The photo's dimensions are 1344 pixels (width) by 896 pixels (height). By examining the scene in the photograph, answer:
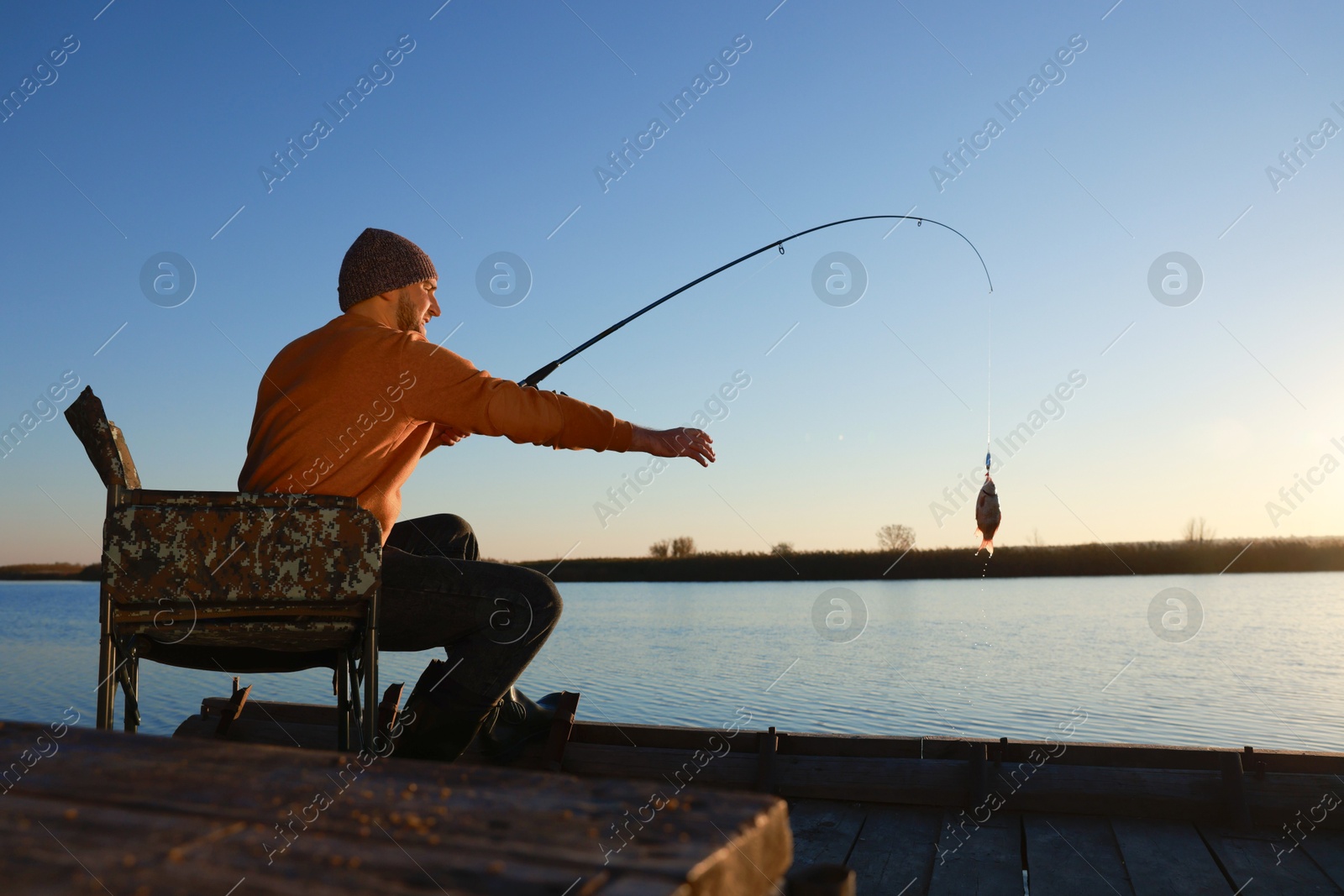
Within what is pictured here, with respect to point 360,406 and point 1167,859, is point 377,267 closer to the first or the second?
point 360,406

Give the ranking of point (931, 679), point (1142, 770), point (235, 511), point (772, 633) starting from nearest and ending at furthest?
point (235, 511)
point (1142, 770)
point (931, 679)
point (772, 633)

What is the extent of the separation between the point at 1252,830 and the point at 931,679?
39.5ft

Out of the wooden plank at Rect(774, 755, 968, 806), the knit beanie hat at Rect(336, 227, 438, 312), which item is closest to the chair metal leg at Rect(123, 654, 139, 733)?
the knit beanie hat at Rect(336, 227, 438, 312)

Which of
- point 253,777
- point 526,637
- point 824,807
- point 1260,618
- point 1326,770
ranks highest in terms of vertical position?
point 253,777

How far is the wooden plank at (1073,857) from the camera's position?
9.09ft

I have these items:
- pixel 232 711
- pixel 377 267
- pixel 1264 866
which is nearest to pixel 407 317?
pixel 377 267

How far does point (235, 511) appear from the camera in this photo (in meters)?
2.56

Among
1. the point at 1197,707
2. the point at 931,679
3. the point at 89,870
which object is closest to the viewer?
the point at 89,870

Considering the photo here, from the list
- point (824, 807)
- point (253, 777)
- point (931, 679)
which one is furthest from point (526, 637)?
point (931, 679)

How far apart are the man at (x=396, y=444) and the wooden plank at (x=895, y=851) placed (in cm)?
122

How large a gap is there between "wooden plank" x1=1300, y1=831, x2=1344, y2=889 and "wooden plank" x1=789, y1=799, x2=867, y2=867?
130 cm

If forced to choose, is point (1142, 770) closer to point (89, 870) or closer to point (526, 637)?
point (526, 637)

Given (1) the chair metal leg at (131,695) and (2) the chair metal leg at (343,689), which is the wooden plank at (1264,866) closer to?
(2) the chair metal leg at (343,689)

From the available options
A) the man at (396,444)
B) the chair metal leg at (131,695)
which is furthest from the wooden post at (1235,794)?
the chair metal leg at (131,695)
